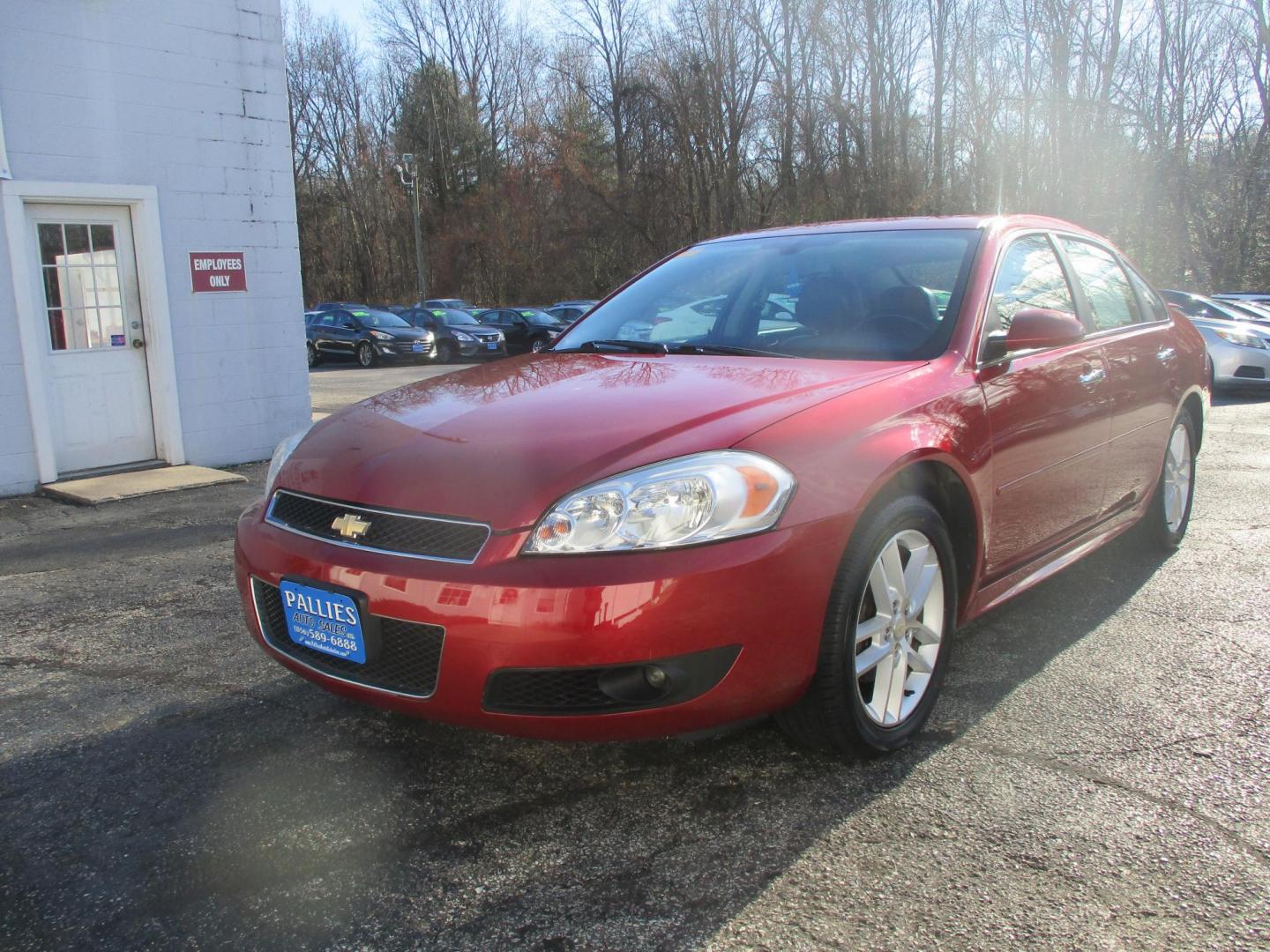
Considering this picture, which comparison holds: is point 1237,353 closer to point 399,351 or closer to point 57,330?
point 57,330

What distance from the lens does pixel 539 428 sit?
8.41ft

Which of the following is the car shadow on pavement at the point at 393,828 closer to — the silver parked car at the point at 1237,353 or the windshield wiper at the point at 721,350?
the windshield wiper at the point at 721,350

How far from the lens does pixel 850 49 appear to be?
3400cm

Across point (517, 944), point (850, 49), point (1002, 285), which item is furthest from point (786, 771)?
point (850, 49)

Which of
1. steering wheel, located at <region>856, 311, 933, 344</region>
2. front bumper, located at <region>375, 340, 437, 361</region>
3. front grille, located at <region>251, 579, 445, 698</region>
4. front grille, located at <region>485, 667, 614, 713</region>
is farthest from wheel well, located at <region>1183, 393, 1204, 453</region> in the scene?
front bumper, located at <region>375, 340, 437, 361</region>

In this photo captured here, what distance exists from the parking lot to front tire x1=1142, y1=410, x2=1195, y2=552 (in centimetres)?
92

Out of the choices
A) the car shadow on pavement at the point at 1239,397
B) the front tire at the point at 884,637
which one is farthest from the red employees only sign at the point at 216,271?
the car shadow on pavement at the point at 1239,397

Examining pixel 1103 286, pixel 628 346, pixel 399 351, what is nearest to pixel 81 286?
pixel 628 346

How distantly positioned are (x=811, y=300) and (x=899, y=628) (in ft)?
4.18

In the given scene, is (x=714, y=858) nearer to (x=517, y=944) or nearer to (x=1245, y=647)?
(x=517, y=944)

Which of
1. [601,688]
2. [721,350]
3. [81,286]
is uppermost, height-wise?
[81,286]

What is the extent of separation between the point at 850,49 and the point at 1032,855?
3604 centimetres

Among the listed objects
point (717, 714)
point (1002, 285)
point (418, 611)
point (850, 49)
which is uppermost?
point (850, 49)

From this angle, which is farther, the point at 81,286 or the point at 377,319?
the point at 377,319
